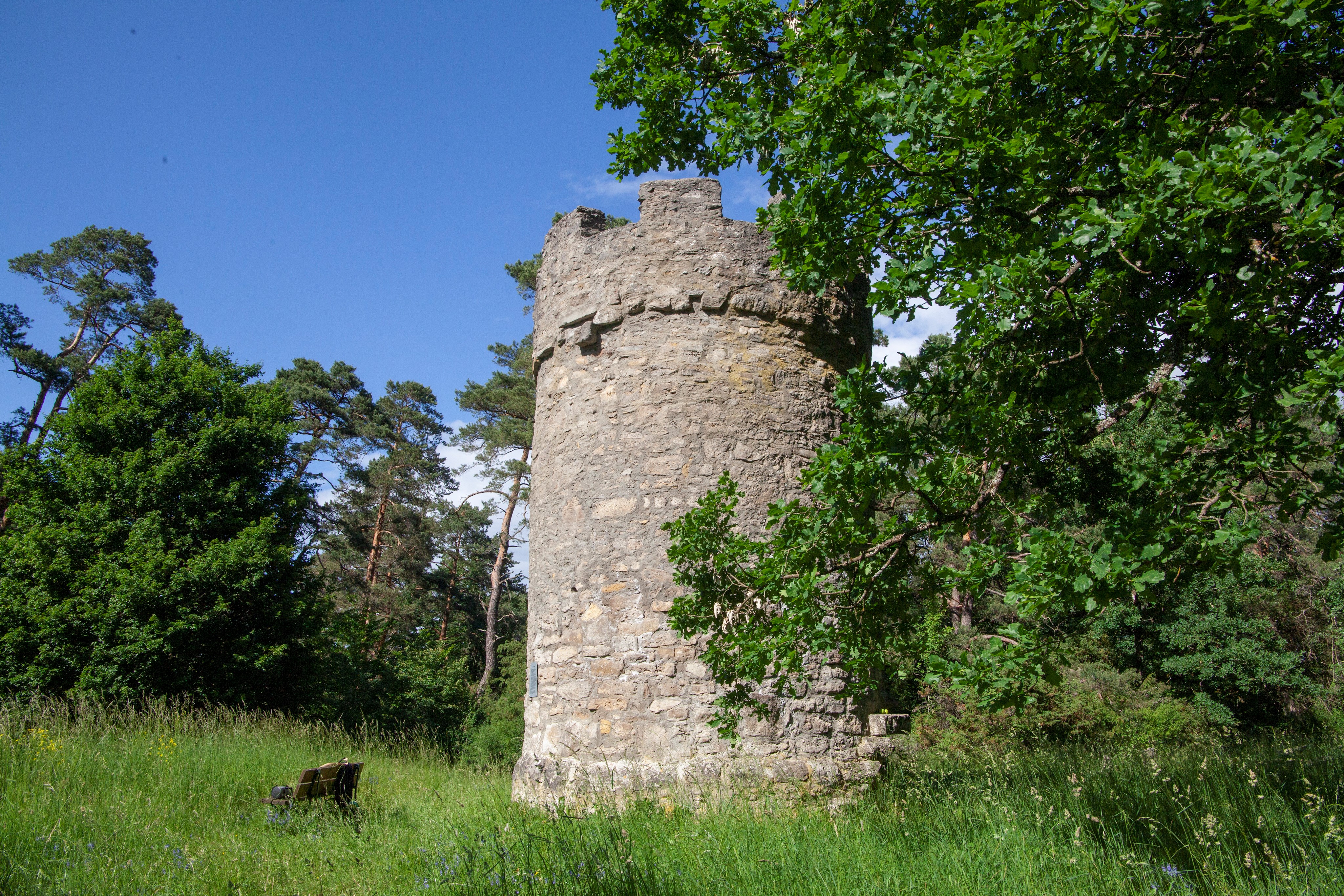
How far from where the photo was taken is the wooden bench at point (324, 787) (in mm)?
5422

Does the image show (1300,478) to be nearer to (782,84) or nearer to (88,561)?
(782,84)

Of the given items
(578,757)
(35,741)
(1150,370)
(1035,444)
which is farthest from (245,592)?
(1150,370)

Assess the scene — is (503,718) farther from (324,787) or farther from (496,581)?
(324,787)

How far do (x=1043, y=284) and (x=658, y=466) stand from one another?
10.5 ft

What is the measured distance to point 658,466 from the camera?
233 inches

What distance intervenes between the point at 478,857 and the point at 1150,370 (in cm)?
425

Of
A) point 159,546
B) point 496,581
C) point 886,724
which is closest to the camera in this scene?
point 886,724

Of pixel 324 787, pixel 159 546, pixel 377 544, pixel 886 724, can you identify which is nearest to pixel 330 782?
pixel 324 787

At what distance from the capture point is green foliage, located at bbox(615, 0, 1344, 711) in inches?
119

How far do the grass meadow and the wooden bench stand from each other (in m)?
0.11

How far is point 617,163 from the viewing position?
673cm

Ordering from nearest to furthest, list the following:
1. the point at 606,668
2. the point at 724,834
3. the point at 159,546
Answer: the point at 724,834, the point at 606,668, the point at 159,546

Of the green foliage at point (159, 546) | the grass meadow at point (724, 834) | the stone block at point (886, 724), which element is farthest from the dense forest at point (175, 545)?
the stone block at point (886, 724)

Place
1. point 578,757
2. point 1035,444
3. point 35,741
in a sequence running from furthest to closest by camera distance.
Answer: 1. point 35,741
2. point 578,757
3. point 1035,444
